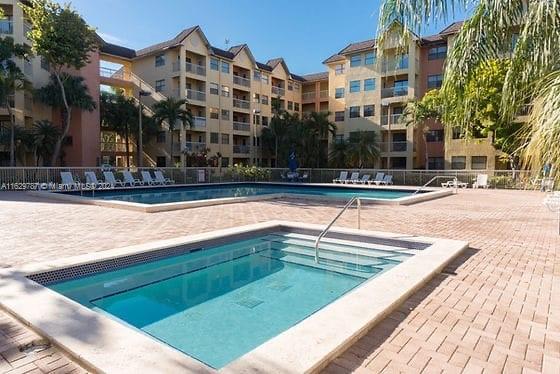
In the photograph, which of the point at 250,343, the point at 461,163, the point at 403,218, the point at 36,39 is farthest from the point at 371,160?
the point at 250,343

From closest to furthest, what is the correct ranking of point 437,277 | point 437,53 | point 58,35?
1. point 437,277
2. point 58,35
3. point 437,53

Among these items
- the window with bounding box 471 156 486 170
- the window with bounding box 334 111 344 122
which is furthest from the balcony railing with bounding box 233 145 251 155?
the window with bounding box 471 156 486 170

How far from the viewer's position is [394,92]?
116 ft

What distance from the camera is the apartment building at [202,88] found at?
35.3m

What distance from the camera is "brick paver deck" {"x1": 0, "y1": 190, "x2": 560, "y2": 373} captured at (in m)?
2.98

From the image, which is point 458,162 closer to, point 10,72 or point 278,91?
point 278,91

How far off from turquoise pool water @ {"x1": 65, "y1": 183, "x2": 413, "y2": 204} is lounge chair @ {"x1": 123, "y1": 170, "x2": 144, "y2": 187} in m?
1.17

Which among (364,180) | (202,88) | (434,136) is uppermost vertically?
(202,88)

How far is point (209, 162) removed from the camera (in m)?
36.3

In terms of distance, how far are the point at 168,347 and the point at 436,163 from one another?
34862mm

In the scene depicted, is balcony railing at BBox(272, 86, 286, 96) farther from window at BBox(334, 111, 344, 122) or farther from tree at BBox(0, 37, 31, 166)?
tree at BBox(0, 37, 31, 166)

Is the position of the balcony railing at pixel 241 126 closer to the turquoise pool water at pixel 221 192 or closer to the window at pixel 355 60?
the window at pixel 355 60

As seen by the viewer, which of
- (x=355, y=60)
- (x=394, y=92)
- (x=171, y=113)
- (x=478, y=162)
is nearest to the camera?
(x=478, y=162)

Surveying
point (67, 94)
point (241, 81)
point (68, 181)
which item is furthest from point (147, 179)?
point (241, 81)
